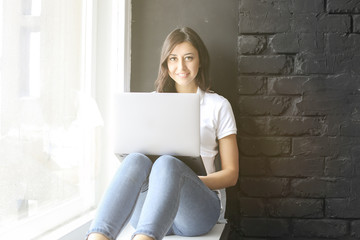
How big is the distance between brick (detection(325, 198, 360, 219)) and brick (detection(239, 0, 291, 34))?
91cm

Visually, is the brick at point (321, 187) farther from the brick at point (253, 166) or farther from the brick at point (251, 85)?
the brick at point (251, 85)

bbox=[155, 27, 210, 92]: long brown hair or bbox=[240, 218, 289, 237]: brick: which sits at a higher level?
bbox=[155, 27, 210, 92]: long brown hair

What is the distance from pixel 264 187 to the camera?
2.06 metres

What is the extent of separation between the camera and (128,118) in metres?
1.55

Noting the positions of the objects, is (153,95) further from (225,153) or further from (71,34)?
(71,34)

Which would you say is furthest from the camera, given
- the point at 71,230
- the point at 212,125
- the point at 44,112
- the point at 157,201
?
the point at 212,125

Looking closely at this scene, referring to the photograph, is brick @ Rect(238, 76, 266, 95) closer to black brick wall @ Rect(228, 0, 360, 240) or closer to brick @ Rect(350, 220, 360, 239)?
black brick wall @ Rect(228, 0, 360, 240)

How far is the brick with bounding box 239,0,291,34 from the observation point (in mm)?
2041

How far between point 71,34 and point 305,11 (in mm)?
1176

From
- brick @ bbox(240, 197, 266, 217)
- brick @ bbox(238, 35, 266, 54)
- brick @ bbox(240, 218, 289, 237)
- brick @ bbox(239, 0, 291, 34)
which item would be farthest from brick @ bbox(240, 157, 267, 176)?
brick @ bbox(239, 0, 291, 34)

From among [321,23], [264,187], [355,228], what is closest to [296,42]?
[321,23]

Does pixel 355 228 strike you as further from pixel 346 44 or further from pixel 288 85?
pixel 346 44

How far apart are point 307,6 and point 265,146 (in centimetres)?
75

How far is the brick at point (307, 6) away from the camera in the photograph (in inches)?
79.9
